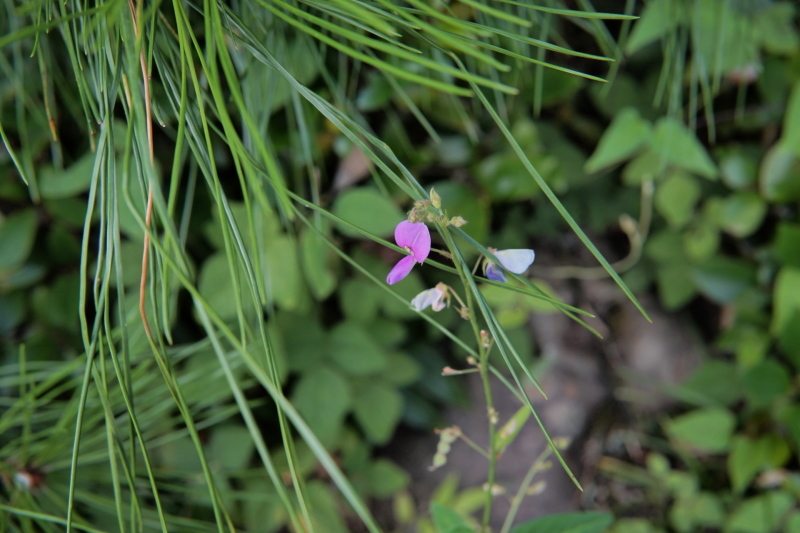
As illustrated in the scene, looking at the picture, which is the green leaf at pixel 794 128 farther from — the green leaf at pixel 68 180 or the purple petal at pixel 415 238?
the green leaf at pixel 68 180

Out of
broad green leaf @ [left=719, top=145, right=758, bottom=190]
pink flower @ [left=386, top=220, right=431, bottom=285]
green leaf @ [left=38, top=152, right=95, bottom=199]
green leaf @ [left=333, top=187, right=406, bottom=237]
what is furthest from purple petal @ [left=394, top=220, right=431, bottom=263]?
broad green leaf @ [left=719, top=145, right=758, bottom=190]

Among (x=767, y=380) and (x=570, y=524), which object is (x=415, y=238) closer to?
(x=570, y=524)

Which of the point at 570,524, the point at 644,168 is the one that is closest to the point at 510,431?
the point at 570,524

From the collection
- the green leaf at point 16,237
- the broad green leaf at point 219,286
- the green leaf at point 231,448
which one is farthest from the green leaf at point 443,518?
the green leaf at point 16,237

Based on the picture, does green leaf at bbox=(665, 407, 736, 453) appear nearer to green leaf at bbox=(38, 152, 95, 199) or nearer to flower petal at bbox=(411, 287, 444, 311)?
Result: flower petal at bbox=(411, 287, 444, 311)

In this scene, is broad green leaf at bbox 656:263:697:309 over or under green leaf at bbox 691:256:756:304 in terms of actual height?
under

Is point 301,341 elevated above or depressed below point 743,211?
below

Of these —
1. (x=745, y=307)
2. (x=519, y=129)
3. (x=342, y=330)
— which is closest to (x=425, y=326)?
(x=342, y=330)
